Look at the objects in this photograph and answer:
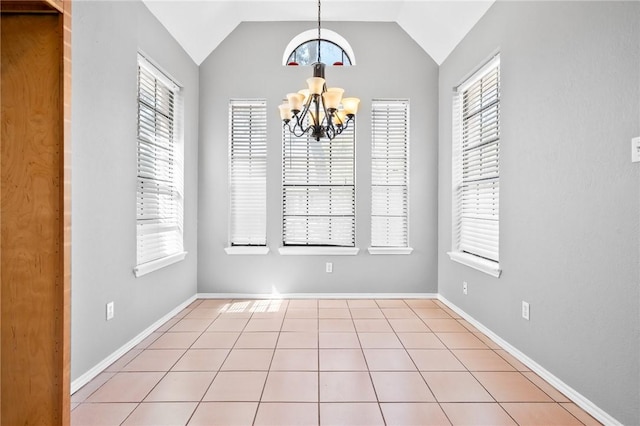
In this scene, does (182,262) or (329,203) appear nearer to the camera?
(182,262)

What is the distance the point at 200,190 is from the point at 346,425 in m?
2.99

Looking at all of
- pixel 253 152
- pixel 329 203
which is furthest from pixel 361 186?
pixel 253 152

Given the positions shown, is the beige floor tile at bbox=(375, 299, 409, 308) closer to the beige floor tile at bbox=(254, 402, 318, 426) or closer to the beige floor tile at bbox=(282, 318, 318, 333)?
the beige floor tile at bbox=(282, 318, 318, 333)

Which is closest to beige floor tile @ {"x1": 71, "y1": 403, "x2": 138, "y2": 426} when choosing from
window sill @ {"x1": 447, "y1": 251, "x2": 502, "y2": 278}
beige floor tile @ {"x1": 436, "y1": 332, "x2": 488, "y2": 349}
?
beige floor tile @ {"x1": 436, "y1": 332, "x2": 488, "y2": 349}

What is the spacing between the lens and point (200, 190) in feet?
12.5

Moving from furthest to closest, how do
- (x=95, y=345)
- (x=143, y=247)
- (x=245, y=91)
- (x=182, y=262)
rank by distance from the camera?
(x=245, y=91) < (x=182, y=262) < (x=143, y=247) < (x=95, y=345)

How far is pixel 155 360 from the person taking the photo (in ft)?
7.66

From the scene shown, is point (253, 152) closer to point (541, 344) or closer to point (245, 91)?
point (245, 91)

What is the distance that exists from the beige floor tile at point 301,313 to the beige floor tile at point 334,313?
2.5 inches

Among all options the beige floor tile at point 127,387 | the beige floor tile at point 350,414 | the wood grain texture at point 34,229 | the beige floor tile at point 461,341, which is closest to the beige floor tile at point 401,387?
the beige floor tile at point 350,414

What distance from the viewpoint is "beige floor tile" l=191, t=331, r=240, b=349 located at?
2.57 m

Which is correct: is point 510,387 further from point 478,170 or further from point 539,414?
point 478,170

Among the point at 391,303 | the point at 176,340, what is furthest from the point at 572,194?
the point at 176,340

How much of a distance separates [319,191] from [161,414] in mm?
2680
